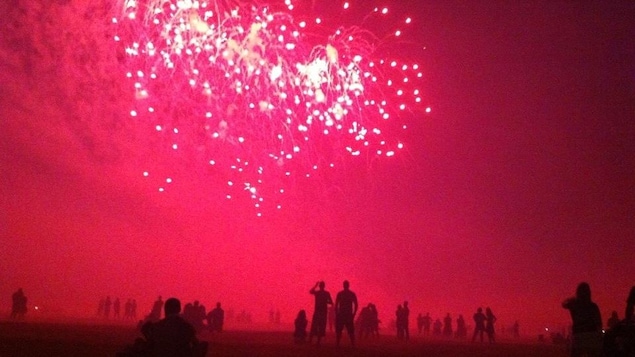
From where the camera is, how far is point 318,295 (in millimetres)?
19234

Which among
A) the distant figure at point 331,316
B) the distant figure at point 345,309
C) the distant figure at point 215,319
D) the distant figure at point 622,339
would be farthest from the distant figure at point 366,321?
the distant figure at point 622,339

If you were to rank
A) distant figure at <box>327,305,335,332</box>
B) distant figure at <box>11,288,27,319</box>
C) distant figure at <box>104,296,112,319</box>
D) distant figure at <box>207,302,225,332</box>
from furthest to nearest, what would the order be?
distant figure at <box>104,296,112,319</box>, distant figure at <box>11,288,27,319</box>, distant figure at <box>327,305,335,332</box>, distant figure at <box>207,302,225,332</box>

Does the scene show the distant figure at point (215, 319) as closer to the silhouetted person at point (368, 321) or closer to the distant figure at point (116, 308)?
the silhouetted person at point (368, 321)

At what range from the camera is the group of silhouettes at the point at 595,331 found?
10211mm

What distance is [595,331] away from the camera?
10.9m

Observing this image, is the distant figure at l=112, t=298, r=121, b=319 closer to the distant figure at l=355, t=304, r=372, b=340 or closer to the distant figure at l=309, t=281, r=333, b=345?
the distant figure at l=355, t=304, r=372, b=340

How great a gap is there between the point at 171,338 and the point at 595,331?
6.42m

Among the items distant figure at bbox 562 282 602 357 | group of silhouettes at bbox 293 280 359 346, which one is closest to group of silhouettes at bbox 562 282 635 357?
distant figure at bbox 562 282 602 357

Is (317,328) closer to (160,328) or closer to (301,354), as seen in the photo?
(301,354)

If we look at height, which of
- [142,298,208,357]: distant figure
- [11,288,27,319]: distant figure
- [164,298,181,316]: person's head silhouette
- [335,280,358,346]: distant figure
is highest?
[11,288,27,319]: distant figure

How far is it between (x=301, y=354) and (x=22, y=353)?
581 centimetres

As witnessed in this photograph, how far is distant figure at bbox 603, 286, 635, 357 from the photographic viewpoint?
398 inches

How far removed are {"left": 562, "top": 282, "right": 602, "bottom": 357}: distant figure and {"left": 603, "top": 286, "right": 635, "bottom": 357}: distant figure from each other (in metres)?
0.41

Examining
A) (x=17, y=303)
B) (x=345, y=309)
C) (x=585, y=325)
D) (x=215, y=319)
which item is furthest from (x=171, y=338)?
(x=17, y=303)
